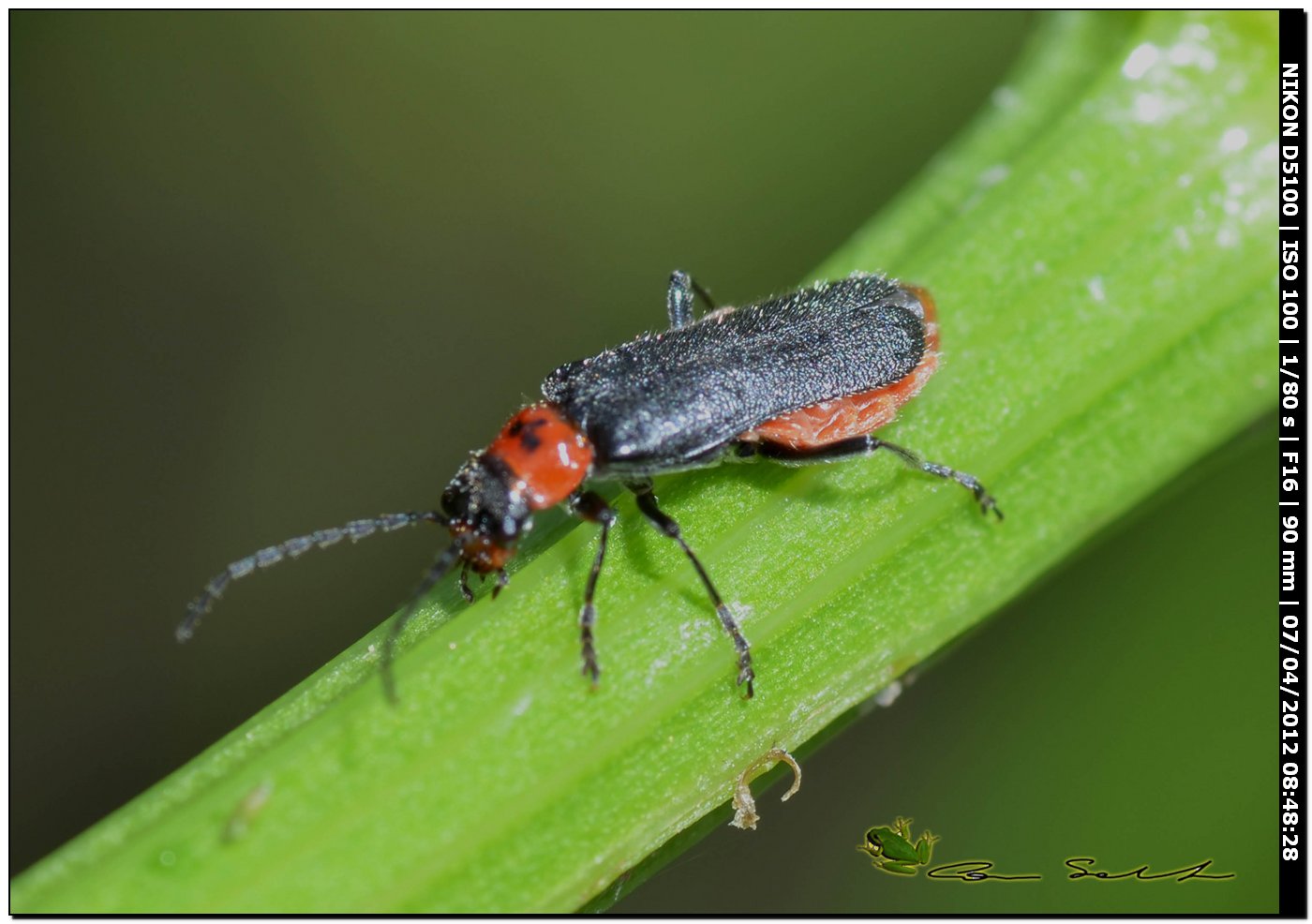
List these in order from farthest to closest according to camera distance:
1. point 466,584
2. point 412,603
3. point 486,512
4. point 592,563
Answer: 1. point 486,512
2. point 466,584
3. point 592,563
4. point 412,603

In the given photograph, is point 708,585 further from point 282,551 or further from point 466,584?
point 282,551

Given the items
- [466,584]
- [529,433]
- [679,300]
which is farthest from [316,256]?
[466,584]

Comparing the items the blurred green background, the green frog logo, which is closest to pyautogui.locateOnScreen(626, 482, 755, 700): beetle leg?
the green frog logo

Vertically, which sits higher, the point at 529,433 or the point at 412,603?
the point at 529,433

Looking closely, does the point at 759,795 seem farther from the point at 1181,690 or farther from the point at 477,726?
the point at 1181,690

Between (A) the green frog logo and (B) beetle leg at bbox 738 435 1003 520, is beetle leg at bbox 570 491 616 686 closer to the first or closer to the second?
(B) beetle leg at bbox 738 435 1003 520

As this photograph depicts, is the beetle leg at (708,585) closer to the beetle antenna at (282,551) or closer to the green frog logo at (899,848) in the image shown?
the beetle antenna at (282,551)
